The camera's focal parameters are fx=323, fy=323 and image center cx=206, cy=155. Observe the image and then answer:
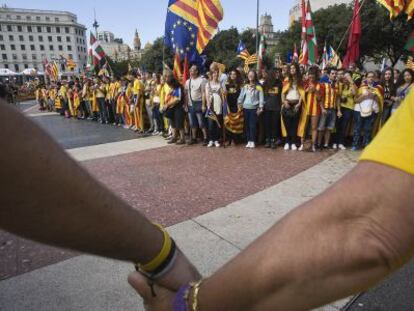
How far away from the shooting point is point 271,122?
25.0 ft

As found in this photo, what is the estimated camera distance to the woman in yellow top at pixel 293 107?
721 cm

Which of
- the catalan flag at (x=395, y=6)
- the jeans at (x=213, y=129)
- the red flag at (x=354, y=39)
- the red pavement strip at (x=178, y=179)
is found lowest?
the red pavement strip at (x=178, y=179)

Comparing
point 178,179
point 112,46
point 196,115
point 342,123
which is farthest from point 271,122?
point 112,46

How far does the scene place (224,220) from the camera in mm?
3637

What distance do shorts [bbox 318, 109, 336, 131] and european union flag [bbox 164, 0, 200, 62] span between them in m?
3.59

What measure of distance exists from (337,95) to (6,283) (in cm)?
690

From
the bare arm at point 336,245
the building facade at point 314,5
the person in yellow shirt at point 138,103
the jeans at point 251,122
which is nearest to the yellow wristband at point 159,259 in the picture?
the bare arm at point 336,245

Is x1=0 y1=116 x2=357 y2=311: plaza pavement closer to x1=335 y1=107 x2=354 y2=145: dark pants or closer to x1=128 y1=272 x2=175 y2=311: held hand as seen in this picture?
x1=128 y1=272 x2=175 y2=311: held hand

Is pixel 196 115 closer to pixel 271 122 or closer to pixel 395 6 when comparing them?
pixel 271 122

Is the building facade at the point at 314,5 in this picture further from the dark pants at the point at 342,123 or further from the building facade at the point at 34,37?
the building facade at the point at 34,37

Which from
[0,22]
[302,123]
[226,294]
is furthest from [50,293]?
[0,22]

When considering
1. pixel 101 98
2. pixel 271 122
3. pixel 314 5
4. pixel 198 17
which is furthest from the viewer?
pixel 314 5

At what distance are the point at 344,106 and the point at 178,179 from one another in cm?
→ 442

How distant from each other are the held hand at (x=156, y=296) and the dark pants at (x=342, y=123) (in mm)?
7129
